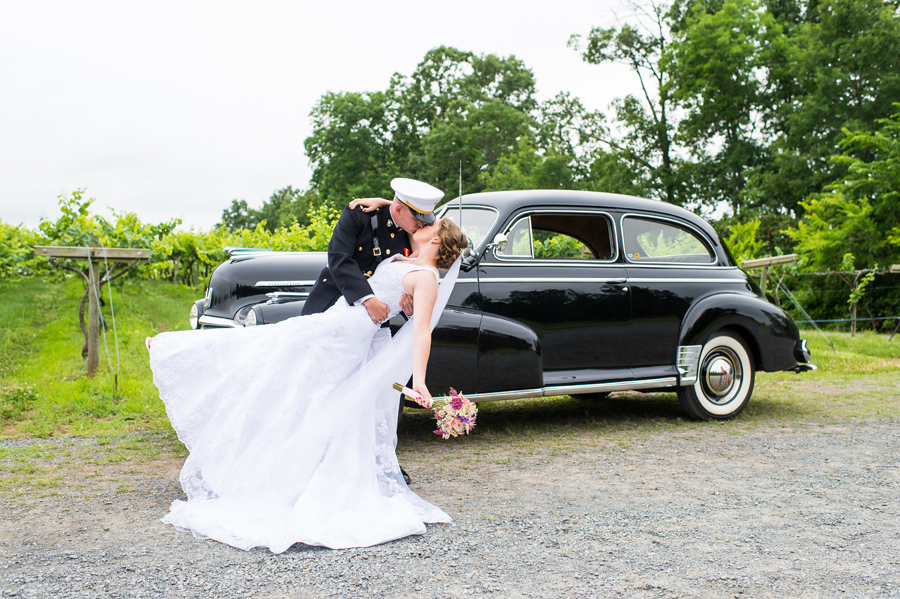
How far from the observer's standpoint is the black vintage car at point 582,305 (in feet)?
17.8

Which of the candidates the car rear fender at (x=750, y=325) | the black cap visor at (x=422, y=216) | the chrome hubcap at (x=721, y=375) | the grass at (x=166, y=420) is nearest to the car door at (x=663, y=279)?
the car rear fender at (x=750, y=325)

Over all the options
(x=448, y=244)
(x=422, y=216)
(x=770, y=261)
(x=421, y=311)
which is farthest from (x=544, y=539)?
(x=770, y=261)

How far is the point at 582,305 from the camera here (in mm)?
5910

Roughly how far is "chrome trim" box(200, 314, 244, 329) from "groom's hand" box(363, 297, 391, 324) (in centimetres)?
201

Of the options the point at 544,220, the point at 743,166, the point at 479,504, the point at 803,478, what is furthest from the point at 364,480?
the point at 743,166

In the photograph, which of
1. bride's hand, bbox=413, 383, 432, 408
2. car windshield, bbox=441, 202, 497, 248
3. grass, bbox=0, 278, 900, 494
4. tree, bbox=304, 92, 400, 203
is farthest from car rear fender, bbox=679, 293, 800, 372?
tree, bbox=304, 92, 400, 203

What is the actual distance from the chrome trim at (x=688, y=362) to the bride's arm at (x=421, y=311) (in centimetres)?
342

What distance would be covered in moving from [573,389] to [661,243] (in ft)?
6.14

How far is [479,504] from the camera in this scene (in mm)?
3934

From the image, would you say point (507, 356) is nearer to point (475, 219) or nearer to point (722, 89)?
point (475, 219)

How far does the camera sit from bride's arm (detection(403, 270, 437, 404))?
350cm

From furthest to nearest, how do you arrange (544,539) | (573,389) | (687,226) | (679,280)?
1. (687,226)
2. (679,280)
3. (573,389)
4. (544,539)

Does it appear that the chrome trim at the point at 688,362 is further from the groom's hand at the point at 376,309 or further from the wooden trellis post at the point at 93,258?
the wooden trellis post at the point at 93,258

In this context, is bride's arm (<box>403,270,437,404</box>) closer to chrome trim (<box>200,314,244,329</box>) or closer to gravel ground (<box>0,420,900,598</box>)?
gravel ground (<box>0,420,900,598</box>)
